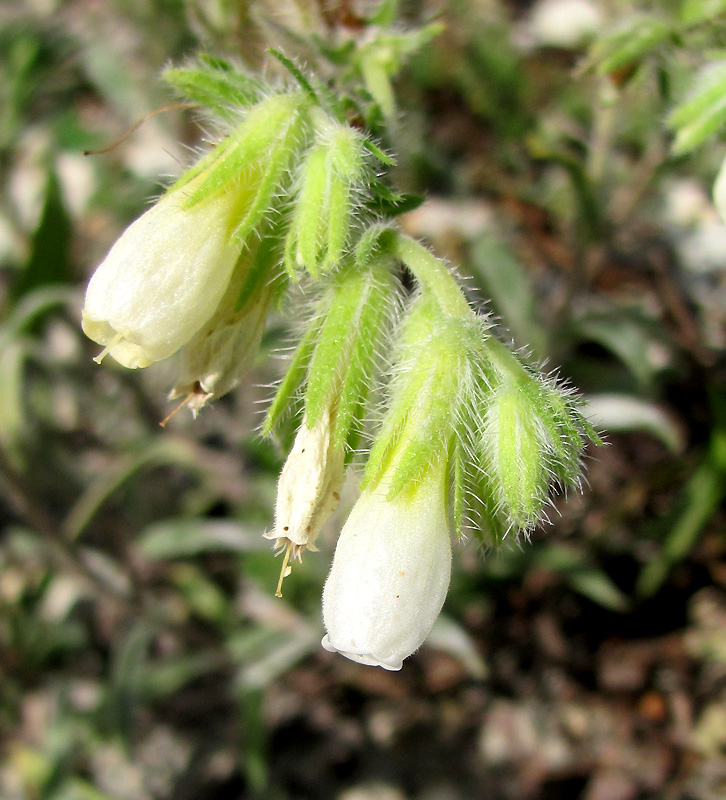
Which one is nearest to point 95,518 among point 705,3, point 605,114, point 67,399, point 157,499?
point 157,499

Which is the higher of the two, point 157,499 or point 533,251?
point 157,499

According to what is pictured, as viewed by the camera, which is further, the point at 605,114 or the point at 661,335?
the point at 661,335

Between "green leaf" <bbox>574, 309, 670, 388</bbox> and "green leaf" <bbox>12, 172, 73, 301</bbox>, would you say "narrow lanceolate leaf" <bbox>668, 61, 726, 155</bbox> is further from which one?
"green leaf" <bbox>12, 172, 73, 301</bbox>

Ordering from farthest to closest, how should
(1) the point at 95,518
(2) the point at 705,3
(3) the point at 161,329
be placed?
(1) the point at 95,518 → (2) the point at 705,3 → (3) the point at 161,329

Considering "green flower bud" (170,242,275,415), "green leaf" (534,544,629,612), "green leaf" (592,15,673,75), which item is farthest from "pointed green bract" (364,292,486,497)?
"green leaf" (534,544,629,612)

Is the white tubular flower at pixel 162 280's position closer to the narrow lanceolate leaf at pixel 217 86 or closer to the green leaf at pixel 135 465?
the narrow lanceolate leaf at pixel 217 86

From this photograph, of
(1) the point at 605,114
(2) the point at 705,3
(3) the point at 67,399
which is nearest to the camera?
(2) the point at 705,3

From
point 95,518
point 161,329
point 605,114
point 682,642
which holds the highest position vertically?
point 161,329

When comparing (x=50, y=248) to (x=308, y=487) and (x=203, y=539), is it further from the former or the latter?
(x=308, y=487)

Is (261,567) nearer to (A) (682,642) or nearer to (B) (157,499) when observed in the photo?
(B) (157,499)
